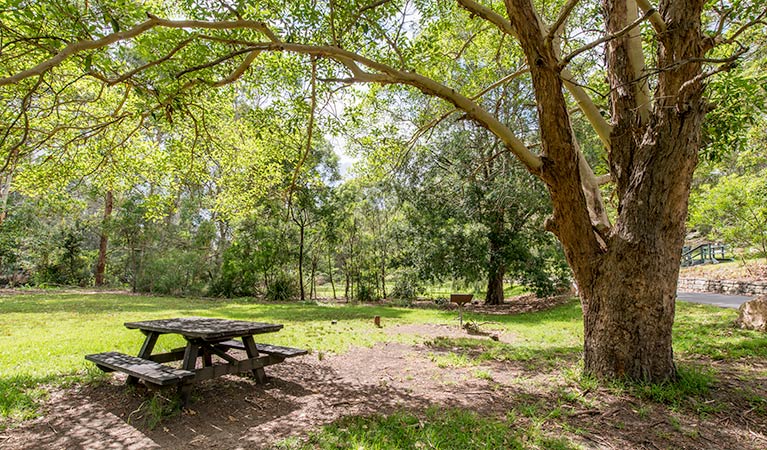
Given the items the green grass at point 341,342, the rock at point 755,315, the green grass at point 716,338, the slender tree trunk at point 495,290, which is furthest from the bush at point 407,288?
the rock at point 755,315

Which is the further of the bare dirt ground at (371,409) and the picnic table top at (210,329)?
the picnic table top at (210,329)

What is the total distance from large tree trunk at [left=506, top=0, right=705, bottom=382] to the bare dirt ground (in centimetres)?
63

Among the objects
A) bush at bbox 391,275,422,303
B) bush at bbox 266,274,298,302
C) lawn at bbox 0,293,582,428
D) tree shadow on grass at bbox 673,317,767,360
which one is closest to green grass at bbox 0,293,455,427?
lawn at bbox 0,293,582,428

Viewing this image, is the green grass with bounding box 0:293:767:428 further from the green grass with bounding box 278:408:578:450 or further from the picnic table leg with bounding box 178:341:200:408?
the green grass with bounding box 278:408:578:450

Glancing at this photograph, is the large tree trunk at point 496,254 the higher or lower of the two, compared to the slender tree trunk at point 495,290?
higher

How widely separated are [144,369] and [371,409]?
2.24 m

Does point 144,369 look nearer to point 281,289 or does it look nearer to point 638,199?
point 638,199

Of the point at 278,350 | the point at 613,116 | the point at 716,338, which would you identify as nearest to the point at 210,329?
the point at 278,350

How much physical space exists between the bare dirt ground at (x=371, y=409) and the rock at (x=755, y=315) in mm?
Result: 2590

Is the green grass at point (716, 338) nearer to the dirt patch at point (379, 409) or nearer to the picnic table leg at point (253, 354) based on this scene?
the dirt patch at point (379, 409)

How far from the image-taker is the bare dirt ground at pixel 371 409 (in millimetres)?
3006

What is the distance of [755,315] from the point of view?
22.0ft

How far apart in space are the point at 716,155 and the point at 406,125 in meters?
8.79

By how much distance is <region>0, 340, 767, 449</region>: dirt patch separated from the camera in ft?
9.88
